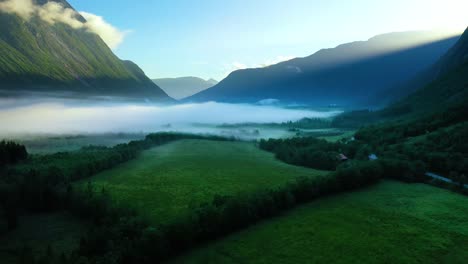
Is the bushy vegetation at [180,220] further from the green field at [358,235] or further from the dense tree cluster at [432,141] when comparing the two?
the dense tree cluster at [432,141]

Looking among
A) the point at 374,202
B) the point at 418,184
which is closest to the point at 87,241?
the point at 374,202

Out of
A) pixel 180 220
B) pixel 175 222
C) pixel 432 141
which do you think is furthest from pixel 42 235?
pixel 432 141

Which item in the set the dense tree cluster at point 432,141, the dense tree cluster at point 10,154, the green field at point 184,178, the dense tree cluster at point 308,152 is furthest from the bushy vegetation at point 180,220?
the dense tree cluster at point 10,154

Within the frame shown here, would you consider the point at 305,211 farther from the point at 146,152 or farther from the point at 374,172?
the point at 146,152

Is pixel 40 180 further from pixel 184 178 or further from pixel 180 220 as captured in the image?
pixel 180 220

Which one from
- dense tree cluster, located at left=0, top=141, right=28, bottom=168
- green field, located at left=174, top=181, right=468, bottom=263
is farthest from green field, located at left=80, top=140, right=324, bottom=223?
dense tree cluster, located at left=0, top=141, right=28, bottom=168

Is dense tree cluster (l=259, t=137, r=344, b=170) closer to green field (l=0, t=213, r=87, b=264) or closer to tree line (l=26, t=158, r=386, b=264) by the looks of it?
tree line (l=26, t=158, r=386, b=264)
